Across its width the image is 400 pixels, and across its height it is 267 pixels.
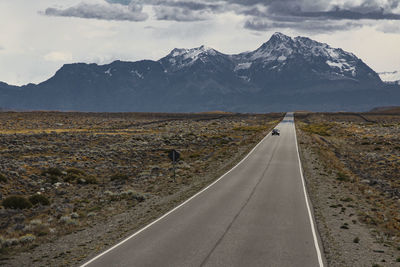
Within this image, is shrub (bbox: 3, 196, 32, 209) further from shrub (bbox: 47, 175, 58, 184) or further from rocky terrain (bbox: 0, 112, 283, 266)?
shrub (bbox: 47, 175, 58, 184)

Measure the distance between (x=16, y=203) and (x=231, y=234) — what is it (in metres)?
14.2

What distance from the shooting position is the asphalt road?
13.4 metres

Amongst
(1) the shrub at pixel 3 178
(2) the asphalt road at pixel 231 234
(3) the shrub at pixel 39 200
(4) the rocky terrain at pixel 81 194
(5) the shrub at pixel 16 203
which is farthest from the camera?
(1) the shrub at pixel 3 178

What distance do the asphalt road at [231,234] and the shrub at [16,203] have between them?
9.57 metres

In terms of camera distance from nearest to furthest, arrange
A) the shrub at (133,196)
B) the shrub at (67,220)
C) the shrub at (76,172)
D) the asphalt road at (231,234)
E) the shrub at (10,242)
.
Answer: the asphalt road at (231,234) < the shrub at (10,242) < the shrub at (67,220) < the shrub at (133,196) < the shrub at (76,172)

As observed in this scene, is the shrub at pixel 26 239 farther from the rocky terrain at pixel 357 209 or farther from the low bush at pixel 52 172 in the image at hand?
the low bush at pixel 52 172

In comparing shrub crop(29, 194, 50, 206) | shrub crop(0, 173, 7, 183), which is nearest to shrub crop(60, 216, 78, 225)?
shrub crop(29, 194, 50, 206)

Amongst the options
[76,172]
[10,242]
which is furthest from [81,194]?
[10,242]

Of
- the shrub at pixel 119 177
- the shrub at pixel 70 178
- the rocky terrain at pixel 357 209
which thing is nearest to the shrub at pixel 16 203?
the shrub at pixel 70 178

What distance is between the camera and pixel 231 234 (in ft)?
52.5

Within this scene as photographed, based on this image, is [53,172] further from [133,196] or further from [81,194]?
[133,196]

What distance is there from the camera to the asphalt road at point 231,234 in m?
13.4

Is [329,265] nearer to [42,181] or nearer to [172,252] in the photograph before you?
[172,252]

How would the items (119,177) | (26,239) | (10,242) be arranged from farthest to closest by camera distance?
(119,177)
(26,239)
(10,242)
